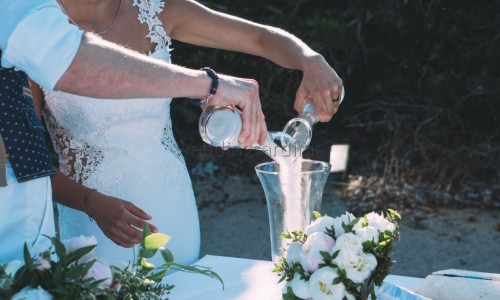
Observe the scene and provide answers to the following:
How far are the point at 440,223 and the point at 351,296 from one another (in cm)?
339

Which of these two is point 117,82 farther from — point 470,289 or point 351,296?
point 470,289

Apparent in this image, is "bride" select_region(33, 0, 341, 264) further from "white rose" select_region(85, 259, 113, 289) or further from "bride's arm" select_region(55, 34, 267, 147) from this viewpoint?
"white rose" select_region(85, 259, 113, 289)

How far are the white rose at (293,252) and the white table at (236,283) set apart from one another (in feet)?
0.75

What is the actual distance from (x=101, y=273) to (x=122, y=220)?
0.58 metres

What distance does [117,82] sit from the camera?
128 centimetres

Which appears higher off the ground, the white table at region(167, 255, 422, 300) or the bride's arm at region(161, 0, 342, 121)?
the bride's arm at region(161, 0, 342, 121)

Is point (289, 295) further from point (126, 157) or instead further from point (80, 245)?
point (126, 157)

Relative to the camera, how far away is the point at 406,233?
14.8ft

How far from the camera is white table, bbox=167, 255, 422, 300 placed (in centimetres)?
172

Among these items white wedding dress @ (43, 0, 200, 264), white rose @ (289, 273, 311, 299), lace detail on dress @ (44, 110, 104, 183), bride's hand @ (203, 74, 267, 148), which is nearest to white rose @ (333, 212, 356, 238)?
white rose @ (289, 273, 311, 299)

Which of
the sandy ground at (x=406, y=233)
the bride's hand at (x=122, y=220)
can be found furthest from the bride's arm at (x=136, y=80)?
the sandy ground at (x=406, y=233)

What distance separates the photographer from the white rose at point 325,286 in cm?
133

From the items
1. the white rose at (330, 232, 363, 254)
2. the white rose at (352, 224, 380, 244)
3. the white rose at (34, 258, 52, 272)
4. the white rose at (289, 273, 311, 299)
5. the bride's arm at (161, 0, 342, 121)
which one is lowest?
the white rose at (289, 273, 311, 299)


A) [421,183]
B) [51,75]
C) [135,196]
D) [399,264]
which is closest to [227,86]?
[51,75]
